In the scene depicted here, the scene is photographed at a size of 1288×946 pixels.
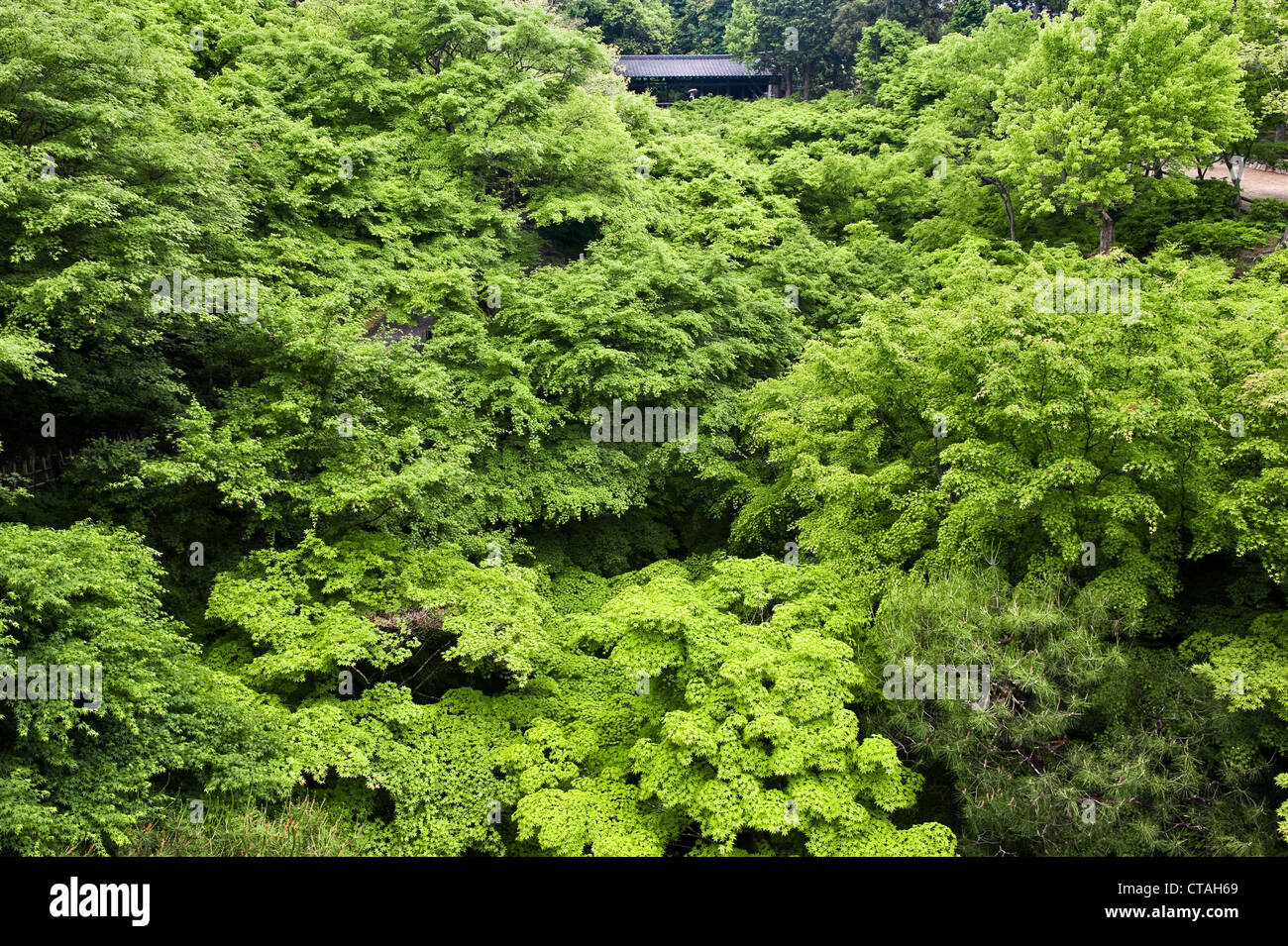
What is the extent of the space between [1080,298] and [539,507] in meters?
10.0

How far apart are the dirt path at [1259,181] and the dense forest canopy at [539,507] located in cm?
782

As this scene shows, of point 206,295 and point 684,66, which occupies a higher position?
point 684,66

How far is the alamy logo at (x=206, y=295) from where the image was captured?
446 inches

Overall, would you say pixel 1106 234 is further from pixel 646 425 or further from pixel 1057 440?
pixel 646 425

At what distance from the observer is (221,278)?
12.7 m

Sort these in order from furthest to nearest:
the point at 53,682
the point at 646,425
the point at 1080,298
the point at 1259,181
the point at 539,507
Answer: the point at 1259,181 → the point at 646,425 → the point at 539,507 → the point at 1080,298 → the point at 53,682

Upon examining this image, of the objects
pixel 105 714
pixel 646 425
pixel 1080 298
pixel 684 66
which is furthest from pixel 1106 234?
pixel 684 66

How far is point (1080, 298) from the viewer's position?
40.6 feet

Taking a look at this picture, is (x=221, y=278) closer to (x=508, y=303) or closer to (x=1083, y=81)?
(x=508, y=303)

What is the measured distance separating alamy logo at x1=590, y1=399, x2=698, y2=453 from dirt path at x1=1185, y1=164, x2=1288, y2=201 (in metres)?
20.0

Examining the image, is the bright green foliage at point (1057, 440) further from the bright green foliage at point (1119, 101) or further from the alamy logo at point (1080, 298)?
the bright green foliage at point (1119, 101)

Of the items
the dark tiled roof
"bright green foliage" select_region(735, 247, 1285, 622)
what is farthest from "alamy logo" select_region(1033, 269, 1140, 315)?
the dark tiled roof
